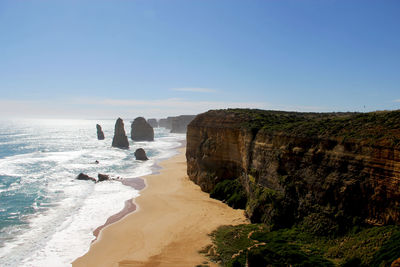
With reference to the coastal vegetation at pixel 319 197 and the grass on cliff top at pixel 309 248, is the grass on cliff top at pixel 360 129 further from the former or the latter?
the grass on cliff top at pixel 309 248

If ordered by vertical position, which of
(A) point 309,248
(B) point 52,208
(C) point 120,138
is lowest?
(B) point 52,208

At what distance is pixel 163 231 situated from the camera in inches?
835

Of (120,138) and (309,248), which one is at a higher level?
(120,138)

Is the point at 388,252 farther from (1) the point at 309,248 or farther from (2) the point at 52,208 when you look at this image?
(2) the point at 52,208

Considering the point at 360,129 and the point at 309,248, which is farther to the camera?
the point at 360,129

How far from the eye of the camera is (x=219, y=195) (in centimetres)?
2827

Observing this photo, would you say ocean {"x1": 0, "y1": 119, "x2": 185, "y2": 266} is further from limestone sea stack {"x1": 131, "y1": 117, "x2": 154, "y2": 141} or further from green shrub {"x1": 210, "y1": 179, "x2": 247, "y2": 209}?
limestone sea stack {"x1": 131, "y1": 117, "x2": 154, "y2": 141}

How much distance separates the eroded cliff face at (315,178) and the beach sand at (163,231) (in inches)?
149

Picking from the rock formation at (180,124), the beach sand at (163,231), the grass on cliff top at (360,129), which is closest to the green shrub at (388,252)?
the grass on cliff top at (360,129)

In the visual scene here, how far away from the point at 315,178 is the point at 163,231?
11993mm

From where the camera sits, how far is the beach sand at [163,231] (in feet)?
56.6

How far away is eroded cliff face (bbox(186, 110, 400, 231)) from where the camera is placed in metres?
14.1

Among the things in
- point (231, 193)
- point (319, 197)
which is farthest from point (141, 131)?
point (319, 197)

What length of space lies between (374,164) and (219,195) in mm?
16327
